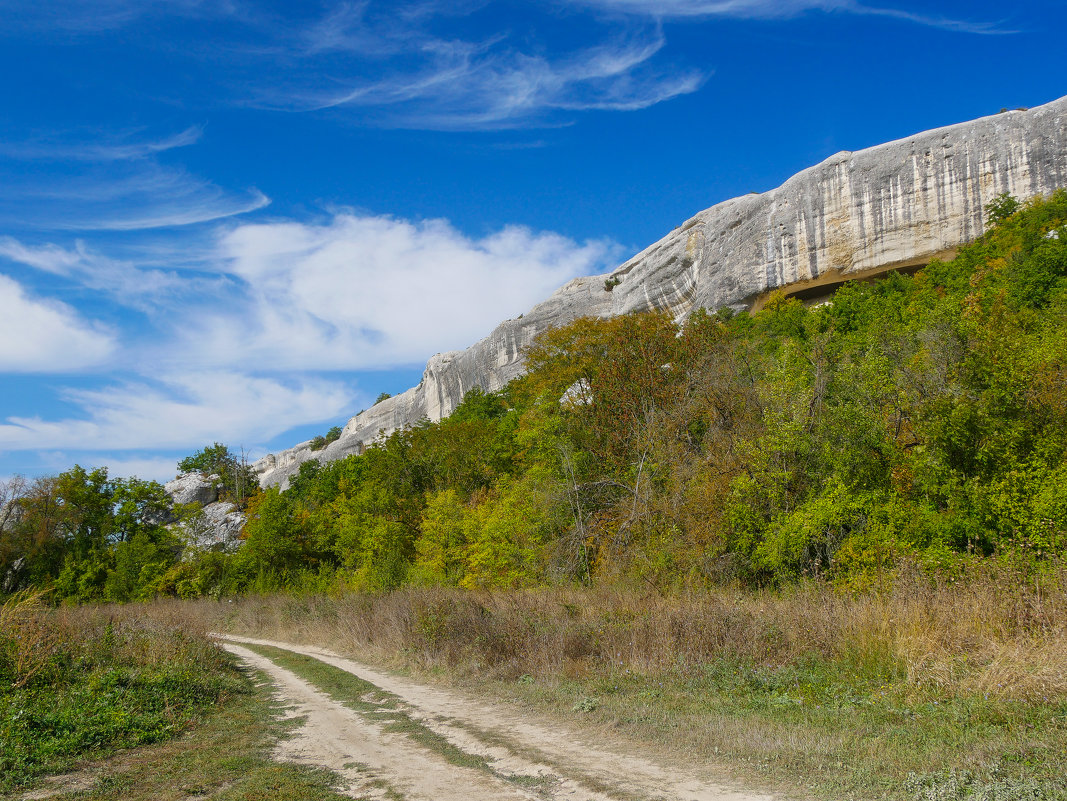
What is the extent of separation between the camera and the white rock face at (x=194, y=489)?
78.0 m

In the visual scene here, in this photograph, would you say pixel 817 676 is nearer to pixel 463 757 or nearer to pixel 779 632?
pixel 779 632

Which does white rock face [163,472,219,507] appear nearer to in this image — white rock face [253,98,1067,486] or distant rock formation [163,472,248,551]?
distant rock formation [163,472,248,551]

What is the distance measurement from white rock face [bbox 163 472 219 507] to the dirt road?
252ft

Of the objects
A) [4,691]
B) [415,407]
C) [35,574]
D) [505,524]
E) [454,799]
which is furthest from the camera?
[415,407]

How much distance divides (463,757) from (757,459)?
1050 cm

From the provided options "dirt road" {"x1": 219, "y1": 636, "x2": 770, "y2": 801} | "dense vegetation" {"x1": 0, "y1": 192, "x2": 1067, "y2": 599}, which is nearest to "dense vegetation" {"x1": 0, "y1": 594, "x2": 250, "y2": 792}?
"dirt road" {"x1": 219, "y1": 636, "x2": 770, "y2": 801}

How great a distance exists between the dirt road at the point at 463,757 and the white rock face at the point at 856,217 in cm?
3399

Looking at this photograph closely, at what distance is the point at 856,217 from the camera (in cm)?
4303

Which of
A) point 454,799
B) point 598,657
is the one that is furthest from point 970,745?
point 598,657

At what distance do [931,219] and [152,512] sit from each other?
58.3 m

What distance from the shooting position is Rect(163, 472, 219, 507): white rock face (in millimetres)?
78000

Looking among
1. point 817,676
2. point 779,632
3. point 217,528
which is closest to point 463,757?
point 817,676

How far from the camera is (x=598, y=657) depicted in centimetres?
991

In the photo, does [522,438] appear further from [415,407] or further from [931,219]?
[415,407]
